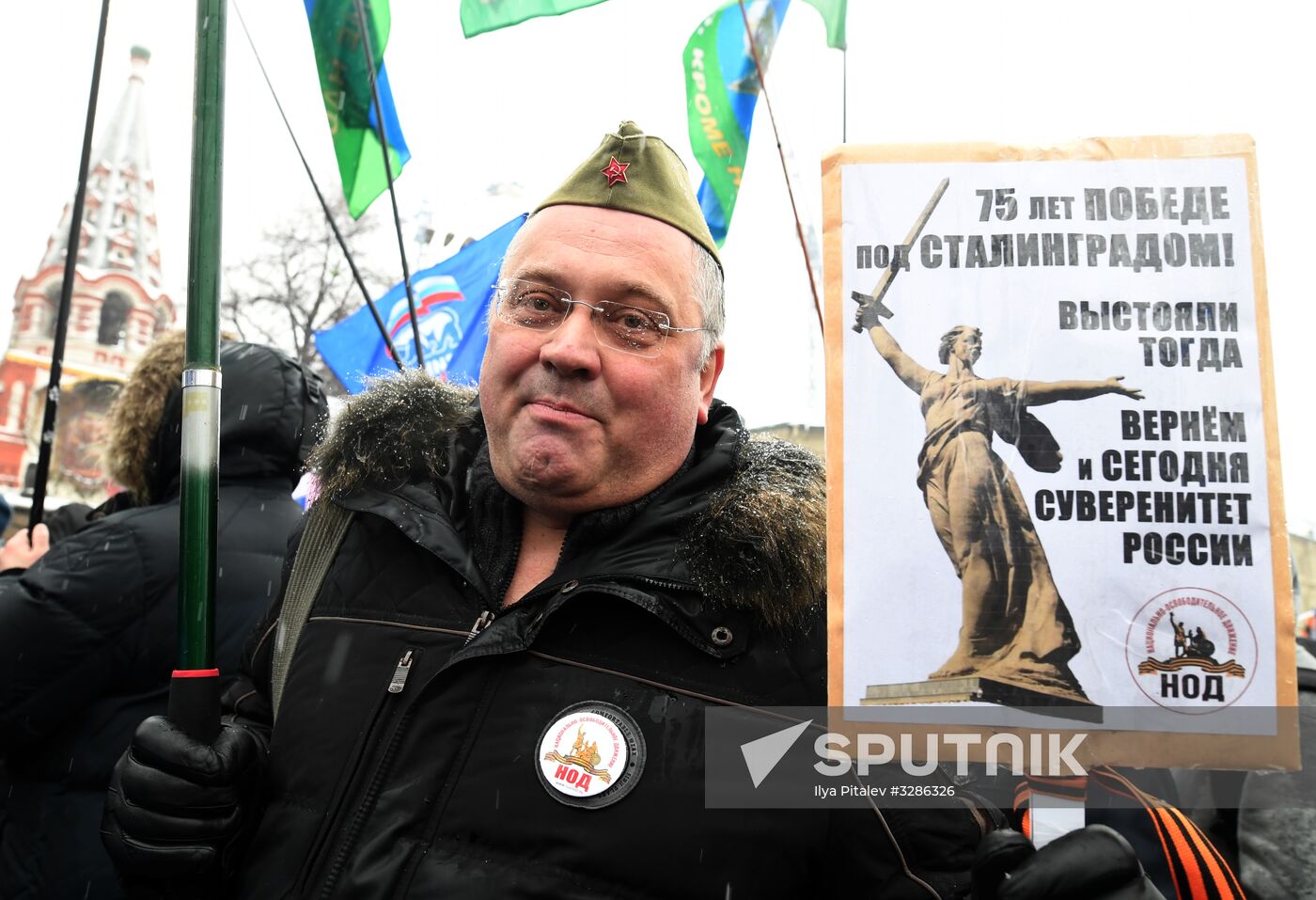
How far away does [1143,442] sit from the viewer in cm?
130

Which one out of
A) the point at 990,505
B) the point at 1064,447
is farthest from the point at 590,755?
the point at 1064,447

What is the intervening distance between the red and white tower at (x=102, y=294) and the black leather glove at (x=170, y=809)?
3734cm

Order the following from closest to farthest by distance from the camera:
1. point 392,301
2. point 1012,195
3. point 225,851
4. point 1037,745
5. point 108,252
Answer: point 1037,745 → point 1012,195 → point 225,851 → point 392,301 → point 108,252

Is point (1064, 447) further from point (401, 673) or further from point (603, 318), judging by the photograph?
point (401, 673)

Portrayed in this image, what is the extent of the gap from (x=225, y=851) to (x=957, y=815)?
1214 millimetres

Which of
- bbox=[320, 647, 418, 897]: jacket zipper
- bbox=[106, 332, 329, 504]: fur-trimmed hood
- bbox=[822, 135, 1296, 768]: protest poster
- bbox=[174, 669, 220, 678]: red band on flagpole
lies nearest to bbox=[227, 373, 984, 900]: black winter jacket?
bbox=[320, 647, 418, 897]: jacket zipper

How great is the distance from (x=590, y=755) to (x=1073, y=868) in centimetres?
70

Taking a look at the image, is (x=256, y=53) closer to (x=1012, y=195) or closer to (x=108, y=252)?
(x=1012, y=195)

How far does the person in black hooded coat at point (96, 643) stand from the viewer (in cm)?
219

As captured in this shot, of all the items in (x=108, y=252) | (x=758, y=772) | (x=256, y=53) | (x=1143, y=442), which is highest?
(x=108, y=252)

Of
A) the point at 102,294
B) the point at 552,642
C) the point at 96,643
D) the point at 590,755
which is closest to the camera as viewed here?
the point at 590,755

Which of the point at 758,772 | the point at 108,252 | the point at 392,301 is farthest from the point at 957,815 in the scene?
the point at 108,252

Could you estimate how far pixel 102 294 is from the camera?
38.7 m

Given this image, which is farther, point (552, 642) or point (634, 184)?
point (634, 184)
